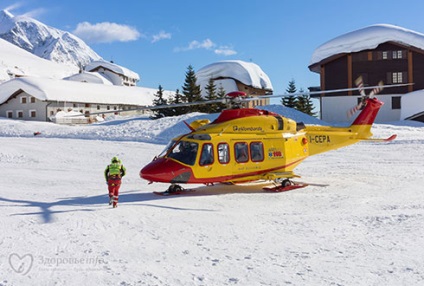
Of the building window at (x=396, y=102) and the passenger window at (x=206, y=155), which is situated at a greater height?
the building window at (x=396, y=102)

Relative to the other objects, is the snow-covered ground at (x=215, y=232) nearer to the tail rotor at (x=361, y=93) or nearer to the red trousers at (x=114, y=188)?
the red trousers at (x=114, y=188)

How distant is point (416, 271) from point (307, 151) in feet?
30.5

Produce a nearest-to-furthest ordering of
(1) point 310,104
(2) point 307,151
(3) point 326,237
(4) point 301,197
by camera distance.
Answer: (3) point 326,237 < (4) point 301,197 < (2) point 307,151 < (1) point 310,104

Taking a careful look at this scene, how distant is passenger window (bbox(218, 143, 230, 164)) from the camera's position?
12500 millimetres

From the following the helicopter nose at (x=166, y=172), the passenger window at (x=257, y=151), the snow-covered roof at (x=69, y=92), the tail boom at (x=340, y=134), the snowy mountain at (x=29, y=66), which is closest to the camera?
the helicopter nose at (x=166, y=172)

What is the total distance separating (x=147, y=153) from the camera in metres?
21.4

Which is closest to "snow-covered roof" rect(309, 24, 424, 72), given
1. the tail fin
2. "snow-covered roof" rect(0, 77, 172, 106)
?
the tail fin

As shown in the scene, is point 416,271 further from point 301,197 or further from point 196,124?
point 196,124

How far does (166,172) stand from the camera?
11711mm

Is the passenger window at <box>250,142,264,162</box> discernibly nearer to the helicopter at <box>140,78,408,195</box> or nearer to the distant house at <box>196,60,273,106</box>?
the helicopter at <box>140,78,408,195</box>

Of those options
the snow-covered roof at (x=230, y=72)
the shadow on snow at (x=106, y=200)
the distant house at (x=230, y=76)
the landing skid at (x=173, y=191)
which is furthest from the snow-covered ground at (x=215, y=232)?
the snow-covered roof at (x=230, y=72)

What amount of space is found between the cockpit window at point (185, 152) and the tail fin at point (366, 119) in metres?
6.96

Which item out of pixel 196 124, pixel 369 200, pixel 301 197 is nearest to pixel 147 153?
pixel 196 124

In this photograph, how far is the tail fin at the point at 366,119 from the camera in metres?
15.7
